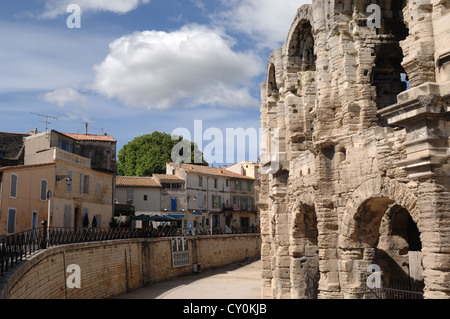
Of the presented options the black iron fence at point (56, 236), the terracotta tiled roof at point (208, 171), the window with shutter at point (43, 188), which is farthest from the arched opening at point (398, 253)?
A: the terracotta tiled roof at point (208, 171)

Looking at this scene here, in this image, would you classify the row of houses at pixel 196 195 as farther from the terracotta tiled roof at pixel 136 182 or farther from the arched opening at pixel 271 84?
the arched opening at pixel 271 84

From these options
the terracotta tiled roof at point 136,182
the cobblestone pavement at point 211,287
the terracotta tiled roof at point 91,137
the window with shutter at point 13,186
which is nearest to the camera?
the window with shutter at point 13,186

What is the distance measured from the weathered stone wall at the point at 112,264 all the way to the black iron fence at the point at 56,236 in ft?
1.44

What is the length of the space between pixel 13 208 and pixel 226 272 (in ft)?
66.9

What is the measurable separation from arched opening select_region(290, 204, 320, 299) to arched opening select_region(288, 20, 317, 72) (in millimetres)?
6406

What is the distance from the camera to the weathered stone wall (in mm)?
15895

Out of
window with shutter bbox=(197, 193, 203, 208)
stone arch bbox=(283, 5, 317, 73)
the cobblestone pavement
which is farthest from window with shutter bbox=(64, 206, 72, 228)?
window with shutter bbox=(197, 193, 203, 208)

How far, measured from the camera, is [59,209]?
94.1 feet

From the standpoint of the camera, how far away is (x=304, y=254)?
19109mm

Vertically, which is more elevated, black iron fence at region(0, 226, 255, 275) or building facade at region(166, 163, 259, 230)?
building facade at region(166, 163, 259, 230)

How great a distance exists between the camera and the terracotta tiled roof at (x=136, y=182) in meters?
46.7

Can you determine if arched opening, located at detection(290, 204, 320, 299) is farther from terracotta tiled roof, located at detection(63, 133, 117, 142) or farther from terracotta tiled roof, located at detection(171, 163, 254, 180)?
terracotta tiled roof, located at detection(171, 163, 254, 180)

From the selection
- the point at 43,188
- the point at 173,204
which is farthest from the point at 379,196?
the point at 173,204
